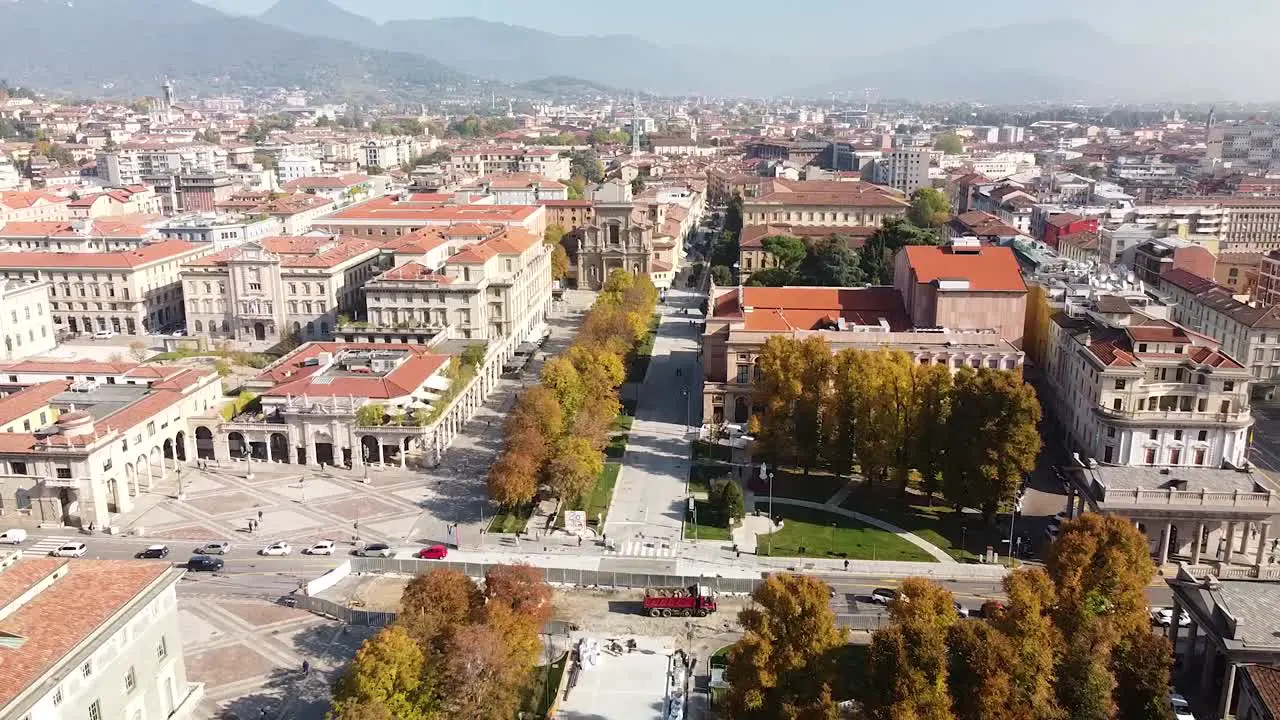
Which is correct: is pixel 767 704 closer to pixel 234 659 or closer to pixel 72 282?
pixel 234 659

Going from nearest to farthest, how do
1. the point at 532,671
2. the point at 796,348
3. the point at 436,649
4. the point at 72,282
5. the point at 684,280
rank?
the point at 436,649 → the point at 532,671 → the point at 796,348 → the point at 72,282 → the point at 684,280

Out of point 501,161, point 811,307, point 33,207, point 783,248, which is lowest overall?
point 811,307

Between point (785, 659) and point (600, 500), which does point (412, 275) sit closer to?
point (600, 500)

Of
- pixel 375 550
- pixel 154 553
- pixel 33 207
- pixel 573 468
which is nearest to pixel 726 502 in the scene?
pixel 573 468

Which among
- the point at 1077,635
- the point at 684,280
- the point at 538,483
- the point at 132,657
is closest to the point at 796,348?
the point at 538,483

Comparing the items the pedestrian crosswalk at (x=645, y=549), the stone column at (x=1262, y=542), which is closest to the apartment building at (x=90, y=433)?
the pedestrian crosswalk at (x=645, y=549)
